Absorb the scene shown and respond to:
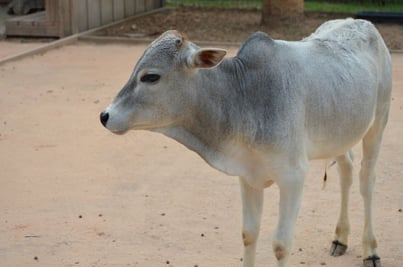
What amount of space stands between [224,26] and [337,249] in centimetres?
1008

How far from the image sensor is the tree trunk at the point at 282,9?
14.5 m

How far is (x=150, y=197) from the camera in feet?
21.2

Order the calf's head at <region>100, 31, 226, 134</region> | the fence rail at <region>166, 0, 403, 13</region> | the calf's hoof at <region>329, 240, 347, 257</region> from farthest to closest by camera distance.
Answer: the fence rail at <region>166, 0, 403, 13</region> < the calf's hoof at <region>329, 240, 347, 257</region> < the calf's head at <region>100, 31, 226, 134</region>

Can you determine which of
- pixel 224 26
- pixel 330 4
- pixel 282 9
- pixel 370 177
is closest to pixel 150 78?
pixel 370 177

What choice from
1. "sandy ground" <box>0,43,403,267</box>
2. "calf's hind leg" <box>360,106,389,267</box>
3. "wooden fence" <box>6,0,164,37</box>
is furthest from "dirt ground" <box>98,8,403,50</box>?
"calf's hind leg" <box>360,106,389,267</box>

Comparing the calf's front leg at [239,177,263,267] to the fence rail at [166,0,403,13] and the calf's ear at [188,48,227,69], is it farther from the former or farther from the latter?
the fence rail at [166,0,403,13]

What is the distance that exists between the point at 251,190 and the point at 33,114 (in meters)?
4.82

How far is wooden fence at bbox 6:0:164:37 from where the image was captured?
46.5ft

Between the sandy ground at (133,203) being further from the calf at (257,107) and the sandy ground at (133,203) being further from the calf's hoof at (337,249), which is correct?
the calf at (257,107)

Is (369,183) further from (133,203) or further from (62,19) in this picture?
(62,19)

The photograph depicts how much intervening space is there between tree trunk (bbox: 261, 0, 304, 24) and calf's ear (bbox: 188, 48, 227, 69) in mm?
10641

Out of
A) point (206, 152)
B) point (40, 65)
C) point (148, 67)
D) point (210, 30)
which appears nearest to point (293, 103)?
point (206, 152)

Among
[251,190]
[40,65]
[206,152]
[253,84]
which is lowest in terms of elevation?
[40,65]

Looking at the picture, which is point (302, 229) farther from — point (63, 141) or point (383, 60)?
point (63, 141)
